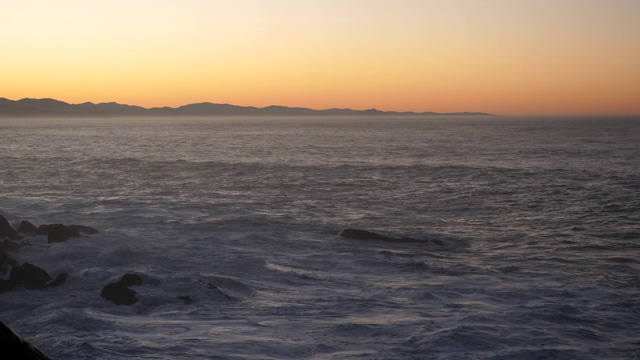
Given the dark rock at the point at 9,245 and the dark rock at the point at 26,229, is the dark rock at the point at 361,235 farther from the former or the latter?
the dark rock at the point at 26,229

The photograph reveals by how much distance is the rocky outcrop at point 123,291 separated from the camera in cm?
1471

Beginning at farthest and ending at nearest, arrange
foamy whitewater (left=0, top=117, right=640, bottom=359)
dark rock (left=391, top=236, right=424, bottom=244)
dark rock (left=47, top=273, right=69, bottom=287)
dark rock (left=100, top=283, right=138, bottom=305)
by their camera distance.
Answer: dark rock (left=391, top=236, right=424, bottom=244), dark rock (left=47, top=273, right=69, bottom=287), dark rock (left=100, top=283, right=138, bottom=305), foamy whitewater (left=0, top=117, right=640, bottom=359)

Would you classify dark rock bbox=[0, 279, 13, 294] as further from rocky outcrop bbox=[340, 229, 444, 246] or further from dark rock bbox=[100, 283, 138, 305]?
→ rocky outcrop bbox=[340, 229, 444, 246]

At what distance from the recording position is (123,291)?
595 inches

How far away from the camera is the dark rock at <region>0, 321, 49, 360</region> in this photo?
24.8ft

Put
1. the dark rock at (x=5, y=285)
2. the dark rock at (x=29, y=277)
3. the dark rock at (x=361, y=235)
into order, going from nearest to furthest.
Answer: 1. the dark rock at (x=5, y=285)
2. the dark rock at (x=29, y=277)
3. the dark rock at (x=361, y=235)

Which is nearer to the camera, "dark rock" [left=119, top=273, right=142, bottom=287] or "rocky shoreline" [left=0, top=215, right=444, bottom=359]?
"rocky shoreline" [left=0, top=215, right=444, bottom=359]

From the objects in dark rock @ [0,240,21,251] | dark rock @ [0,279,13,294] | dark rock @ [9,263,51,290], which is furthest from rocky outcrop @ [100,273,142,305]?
dark rock @ [0,240,21,251]

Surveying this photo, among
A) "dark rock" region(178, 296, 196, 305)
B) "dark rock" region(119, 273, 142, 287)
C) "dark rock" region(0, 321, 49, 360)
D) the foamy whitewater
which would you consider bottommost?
"dark rock" region(178, 296, 196, 305)

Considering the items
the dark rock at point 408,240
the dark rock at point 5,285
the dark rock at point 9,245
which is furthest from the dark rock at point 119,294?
the dark rock at point 408,240

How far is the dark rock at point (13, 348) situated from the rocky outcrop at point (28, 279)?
Answer: 27.9 feet

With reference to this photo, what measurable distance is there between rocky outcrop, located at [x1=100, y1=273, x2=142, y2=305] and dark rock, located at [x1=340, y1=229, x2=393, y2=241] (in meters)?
8.41

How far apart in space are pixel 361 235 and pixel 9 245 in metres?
11.2

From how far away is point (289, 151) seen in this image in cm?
6881
